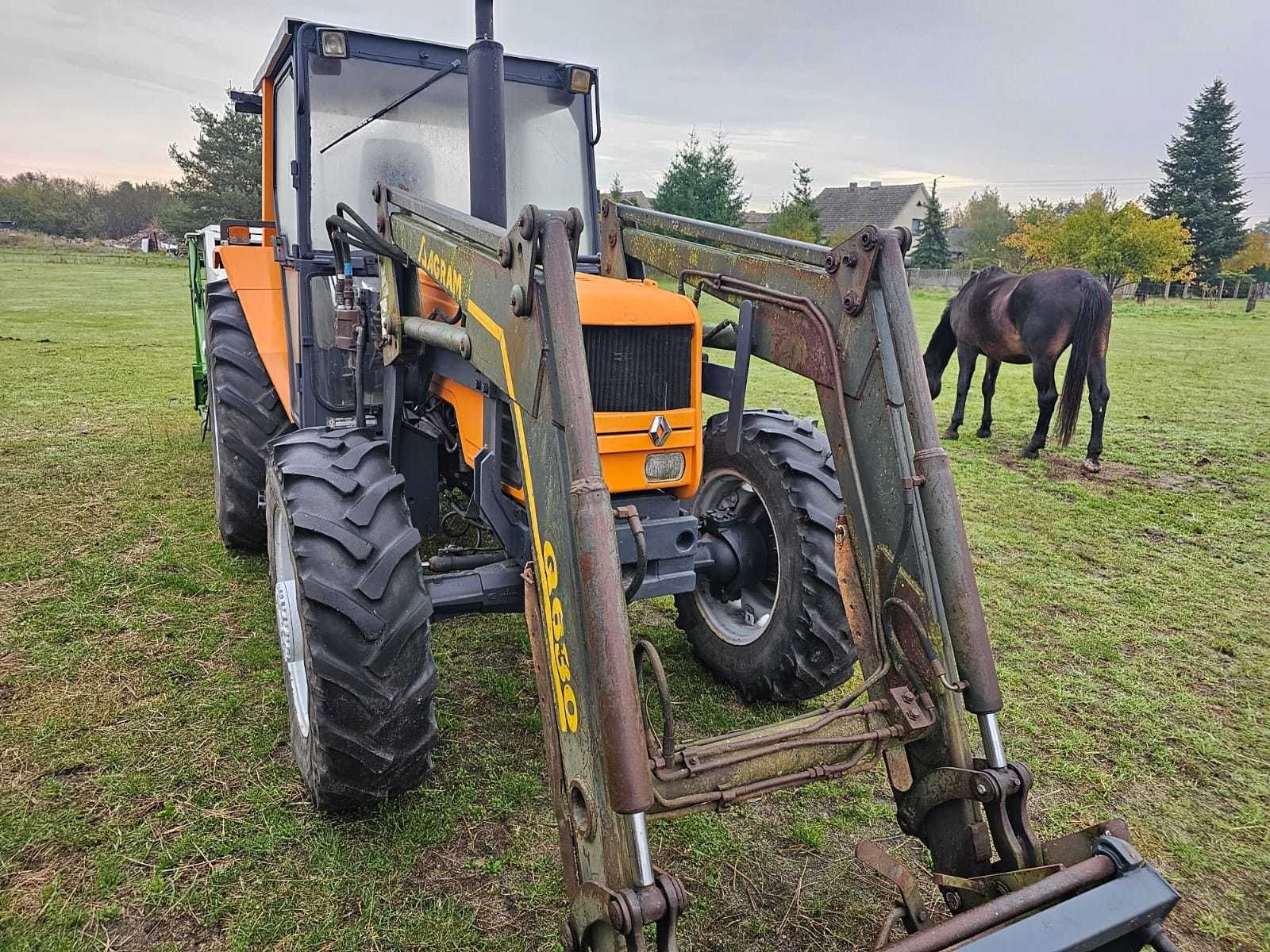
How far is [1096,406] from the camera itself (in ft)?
27.5

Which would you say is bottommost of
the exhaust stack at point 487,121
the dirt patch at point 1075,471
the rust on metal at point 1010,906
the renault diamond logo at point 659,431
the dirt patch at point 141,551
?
the dirt patch at point 1075,471

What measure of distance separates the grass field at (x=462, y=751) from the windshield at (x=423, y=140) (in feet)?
6.68

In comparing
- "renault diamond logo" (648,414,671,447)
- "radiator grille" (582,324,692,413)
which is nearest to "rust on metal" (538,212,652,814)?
"radiator grille" (582,324,692,413)

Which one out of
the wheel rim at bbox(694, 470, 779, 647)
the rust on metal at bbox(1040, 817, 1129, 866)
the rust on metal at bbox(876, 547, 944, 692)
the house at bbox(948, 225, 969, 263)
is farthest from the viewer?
the house at bbox(948, 225, 969, 263)

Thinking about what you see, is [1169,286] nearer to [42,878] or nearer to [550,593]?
[550,593]

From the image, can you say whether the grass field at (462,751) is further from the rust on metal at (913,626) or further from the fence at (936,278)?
the fence at (936,278)

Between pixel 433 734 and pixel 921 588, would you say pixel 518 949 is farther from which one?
pixel 921 588

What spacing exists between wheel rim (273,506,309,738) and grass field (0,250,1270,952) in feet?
0.95

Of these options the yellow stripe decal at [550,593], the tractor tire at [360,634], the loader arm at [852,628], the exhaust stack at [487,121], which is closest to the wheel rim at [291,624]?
the tractor tire at [360,634]

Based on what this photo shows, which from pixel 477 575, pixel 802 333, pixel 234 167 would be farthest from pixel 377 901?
pixel 234 167

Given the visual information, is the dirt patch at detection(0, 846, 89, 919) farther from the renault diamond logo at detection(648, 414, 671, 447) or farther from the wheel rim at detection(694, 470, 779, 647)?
the wheel rim at detection(694, 470, 779, 647)

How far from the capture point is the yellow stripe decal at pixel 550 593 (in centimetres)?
212

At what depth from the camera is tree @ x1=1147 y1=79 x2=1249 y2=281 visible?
43.3 meters

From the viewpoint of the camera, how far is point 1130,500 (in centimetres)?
720
